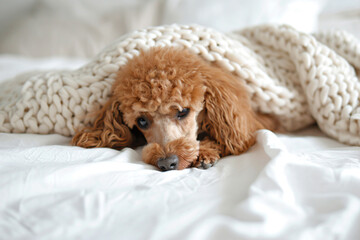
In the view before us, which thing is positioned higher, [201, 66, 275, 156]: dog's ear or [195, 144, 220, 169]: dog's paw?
[201, 66, 275, 156]: dog's ear

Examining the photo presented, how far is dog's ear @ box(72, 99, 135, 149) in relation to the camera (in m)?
1.09

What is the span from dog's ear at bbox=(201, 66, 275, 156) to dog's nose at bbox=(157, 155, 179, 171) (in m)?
0.22

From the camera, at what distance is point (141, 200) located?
2.31ft

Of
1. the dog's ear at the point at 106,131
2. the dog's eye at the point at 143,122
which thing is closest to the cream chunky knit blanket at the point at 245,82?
the dog's ear at the point at 106,131

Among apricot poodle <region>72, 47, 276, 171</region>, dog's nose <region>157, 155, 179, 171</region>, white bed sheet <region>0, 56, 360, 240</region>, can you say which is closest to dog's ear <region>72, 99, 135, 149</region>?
apricot poodle <region>72, 47, 276, 171</region>

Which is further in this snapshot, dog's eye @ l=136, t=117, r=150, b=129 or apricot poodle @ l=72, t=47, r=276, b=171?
dog's eye @ l=136, t=117, r=150, b=129

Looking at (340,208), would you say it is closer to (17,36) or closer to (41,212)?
(41,212)

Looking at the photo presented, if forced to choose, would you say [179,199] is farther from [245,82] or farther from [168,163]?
[245,82]

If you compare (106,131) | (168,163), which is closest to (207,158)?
(168,163)

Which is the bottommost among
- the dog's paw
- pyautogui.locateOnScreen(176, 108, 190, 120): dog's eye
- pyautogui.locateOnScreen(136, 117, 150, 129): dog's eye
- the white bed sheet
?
the dog's paw

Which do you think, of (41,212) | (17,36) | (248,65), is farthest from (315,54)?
(17,36)

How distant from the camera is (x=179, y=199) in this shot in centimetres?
72

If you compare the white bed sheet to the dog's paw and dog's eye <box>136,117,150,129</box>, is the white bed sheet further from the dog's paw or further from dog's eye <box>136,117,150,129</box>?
dog's eye <box>136,117,150,129</box>

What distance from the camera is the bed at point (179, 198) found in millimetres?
597
